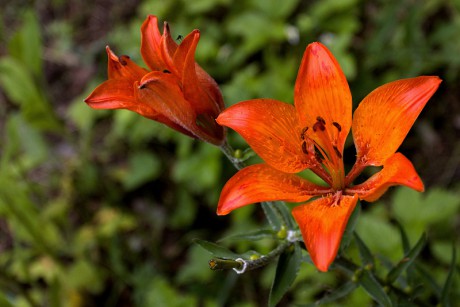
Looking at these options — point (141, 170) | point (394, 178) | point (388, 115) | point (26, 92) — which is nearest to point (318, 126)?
point (388, 115)

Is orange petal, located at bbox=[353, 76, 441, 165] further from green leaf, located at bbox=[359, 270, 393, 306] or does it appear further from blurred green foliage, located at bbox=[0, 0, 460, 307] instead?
blurred green foliage, located at bbox=[0, 0, 460, 307]

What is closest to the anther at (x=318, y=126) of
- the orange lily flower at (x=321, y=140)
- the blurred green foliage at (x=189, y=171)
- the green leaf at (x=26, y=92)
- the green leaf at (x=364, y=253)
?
the orange lily flower at (x=321, y=140)

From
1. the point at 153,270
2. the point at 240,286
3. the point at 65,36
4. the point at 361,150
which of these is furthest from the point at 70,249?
the point at 361,150

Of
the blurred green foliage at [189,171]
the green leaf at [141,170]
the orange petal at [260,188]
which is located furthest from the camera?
the green leaf at [141,170]

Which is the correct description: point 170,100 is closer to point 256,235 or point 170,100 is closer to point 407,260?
point 256,235

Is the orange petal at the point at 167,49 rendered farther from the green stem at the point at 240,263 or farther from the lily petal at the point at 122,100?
the green stem at the point at 240,263

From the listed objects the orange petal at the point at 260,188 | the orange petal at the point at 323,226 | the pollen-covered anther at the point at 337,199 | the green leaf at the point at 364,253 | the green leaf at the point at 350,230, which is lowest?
the green leaf at the point at 364,253
